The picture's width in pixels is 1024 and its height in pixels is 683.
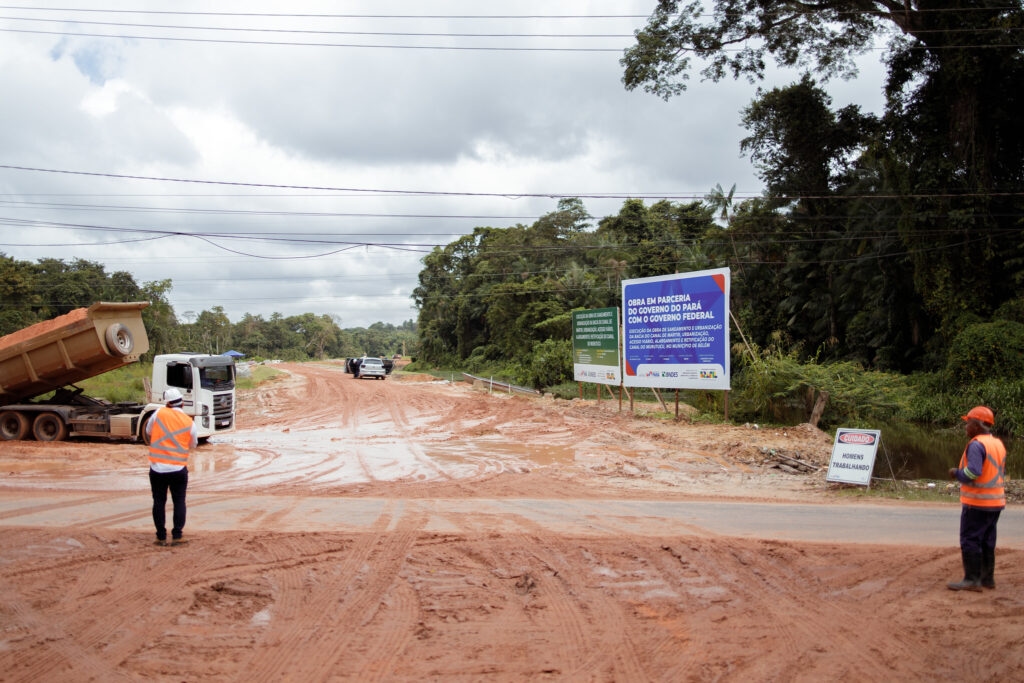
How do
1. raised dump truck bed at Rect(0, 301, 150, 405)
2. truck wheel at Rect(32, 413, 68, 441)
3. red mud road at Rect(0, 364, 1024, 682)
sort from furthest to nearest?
truck wheel at Rect(32, 413, 68, 441) < raised dump truck bed at Rect(0, 301, 150, 405) < red mud road at Rect(0, 364, 1024, 682)

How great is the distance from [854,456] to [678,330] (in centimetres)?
921

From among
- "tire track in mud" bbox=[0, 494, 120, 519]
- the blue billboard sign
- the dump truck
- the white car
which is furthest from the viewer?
the white car

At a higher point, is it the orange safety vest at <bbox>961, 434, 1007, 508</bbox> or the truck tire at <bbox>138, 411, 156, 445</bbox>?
the orange safety vest at <bbox>961, 434, 1007, 508</bbox>

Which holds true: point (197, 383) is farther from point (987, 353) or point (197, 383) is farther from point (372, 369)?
point (372, 369)

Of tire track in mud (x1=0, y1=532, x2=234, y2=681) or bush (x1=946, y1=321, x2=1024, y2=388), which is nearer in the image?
tire track in mud (x1=0, y1=532, x2=234, y2=681)

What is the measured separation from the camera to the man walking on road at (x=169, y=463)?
25.6 ft

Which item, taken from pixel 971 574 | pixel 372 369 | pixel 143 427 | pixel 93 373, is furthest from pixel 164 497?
pixel 372 369

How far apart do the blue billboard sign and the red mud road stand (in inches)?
288

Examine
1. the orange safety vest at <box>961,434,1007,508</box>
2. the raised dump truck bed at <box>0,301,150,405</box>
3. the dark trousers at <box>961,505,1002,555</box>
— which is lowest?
the dark trousers at <box>961,505,1002,555</box>

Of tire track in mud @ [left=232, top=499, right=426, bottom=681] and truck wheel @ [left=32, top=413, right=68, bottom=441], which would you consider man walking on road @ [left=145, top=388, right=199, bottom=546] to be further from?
truck wheel @ [left=32, top=413, right=68, bottom=441]

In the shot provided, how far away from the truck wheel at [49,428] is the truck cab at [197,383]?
8.00ft

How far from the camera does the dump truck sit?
17469mm

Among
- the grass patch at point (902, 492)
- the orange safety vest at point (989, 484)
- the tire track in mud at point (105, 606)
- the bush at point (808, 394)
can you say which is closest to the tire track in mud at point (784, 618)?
the orange safety vest at point (989, 484)

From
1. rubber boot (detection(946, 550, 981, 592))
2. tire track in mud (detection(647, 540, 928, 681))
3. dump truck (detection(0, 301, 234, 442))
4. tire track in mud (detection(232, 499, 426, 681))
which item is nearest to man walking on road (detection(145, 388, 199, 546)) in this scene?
tire track in mud (detection(232, 499, 426, 681))
